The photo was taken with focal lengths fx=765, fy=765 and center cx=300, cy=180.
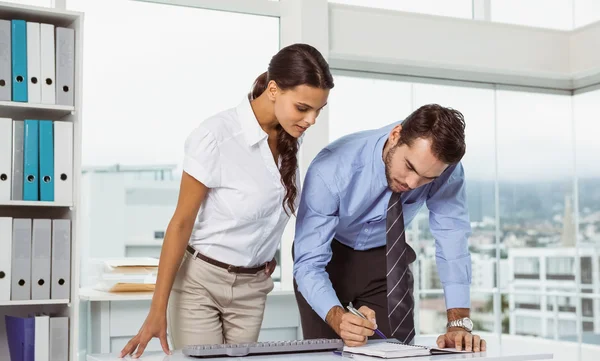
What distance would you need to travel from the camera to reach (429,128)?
6.31 ft

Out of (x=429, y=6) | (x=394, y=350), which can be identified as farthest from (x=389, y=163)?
(x=429, y=6)

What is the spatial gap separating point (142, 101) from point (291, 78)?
2002mm

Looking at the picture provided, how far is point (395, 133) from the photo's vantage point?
2.03 metres

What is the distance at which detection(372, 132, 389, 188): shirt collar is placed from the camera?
2.09 metres

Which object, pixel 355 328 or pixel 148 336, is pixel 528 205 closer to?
pixel 355 328

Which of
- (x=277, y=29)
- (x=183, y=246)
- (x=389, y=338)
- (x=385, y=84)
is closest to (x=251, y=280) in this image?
(x=183, y=246)

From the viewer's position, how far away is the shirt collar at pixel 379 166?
2.09 metres

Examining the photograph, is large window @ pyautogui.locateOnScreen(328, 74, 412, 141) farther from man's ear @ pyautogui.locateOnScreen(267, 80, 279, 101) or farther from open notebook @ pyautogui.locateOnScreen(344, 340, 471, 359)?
open notebook @ pyautogui.locateOnScreen(344, 340, 471, 359)

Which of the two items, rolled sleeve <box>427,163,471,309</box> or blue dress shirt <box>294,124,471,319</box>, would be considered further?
rolled sleeve <box>427,163,471,309</box>

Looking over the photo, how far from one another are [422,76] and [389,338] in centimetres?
282

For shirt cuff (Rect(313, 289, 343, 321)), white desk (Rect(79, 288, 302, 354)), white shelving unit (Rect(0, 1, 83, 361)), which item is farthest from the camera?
white desk (Rect(79, 288, 302, 354))

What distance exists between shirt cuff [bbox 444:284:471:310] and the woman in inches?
20.1

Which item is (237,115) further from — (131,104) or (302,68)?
(131,104)

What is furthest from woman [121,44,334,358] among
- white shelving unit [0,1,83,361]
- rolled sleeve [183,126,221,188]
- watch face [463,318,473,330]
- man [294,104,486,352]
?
white shelving unit [0,1,83,361]
